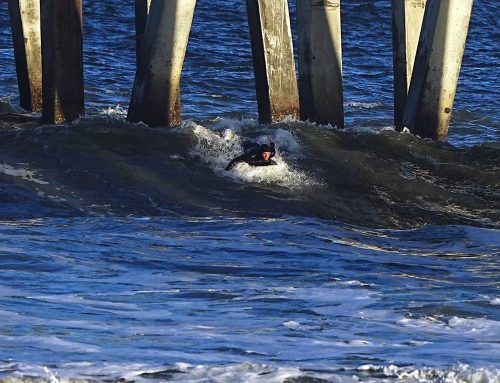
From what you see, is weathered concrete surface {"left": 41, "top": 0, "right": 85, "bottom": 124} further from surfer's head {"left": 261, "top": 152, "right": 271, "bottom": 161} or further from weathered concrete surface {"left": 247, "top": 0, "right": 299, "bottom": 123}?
surfer's head {"left": 261, "top": 152, "right": 271, "bottom": 161}

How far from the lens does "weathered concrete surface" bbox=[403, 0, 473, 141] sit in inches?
508

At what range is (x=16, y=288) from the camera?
8.22 m

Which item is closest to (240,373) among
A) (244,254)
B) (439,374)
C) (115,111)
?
(439,374)

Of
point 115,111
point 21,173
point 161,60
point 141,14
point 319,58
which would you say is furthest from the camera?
point 115,111

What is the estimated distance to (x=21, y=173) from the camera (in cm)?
1229

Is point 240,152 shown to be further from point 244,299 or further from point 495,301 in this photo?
point 495,301

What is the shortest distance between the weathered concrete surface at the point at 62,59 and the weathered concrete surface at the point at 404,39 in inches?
131

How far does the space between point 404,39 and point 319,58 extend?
3.67ft

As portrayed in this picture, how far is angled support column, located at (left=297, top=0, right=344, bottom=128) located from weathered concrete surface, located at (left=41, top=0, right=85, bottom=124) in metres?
2.33

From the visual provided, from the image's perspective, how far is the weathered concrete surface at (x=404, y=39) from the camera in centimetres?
1423

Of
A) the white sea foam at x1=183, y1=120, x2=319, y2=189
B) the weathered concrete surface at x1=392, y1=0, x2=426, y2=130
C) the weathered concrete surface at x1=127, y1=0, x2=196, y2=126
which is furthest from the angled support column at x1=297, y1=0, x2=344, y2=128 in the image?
the weathered concrete surface at x1=127, y1=0, x2=196, y2=126

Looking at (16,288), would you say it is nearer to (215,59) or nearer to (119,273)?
A: (119,273)

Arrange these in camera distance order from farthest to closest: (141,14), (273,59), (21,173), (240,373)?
(141,14) < (273,59) < (21,173) < (240,373)

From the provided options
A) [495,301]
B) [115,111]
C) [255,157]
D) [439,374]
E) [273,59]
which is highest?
[273,59]
